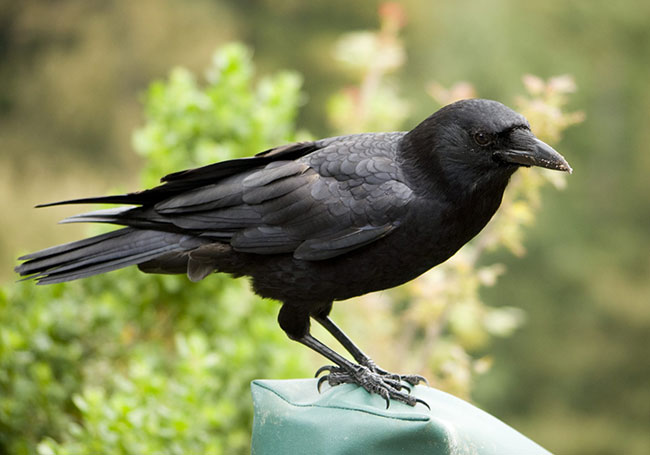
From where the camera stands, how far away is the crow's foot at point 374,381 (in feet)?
6.83

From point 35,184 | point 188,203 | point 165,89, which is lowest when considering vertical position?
point 188,203

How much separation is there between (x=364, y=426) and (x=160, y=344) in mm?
1910

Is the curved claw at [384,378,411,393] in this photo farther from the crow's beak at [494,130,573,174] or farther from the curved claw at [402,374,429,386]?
the crow's beak at [494,130,573,174]

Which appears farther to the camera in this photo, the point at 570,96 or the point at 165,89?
the point at 570,96

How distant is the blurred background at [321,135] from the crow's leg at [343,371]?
0.65m

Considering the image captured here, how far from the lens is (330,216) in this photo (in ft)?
7.08

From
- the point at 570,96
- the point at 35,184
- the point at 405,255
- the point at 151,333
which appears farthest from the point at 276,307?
the point at 570,96

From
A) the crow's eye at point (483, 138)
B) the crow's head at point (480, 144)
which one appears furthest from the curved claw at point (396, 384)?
the crow's eye at point (483, 138)

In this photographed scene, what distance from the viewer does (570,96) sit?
20.7 ft

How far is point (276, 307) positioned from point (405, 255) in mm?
1750

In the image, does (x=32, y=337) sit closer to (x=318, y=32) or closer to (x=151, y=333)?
(x=151, y=333)

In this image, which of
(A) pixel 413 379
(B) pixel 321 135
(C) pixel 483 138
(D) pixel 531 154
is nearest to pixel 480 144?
(C) pixel 483 138

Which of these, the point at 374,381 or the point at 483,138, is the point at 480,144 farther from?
the point at 374,381

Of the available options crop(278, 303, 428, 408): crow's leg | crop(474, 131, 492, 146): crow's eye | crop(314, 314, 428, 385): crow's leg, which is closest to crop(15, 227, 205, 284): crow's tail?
crop(278, 303, 428, 408): crow's leg
